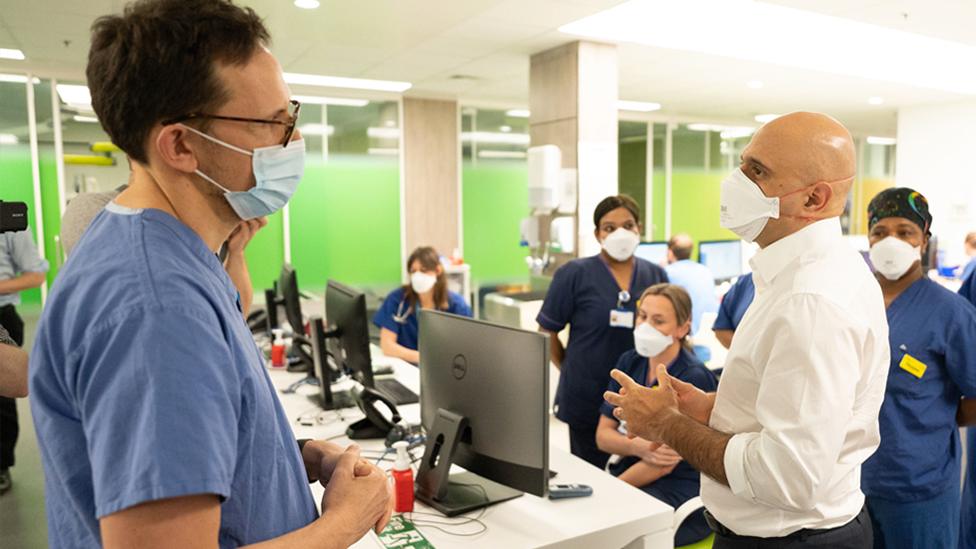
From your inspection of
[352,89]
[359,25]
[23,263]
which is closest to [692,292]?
[359,25]

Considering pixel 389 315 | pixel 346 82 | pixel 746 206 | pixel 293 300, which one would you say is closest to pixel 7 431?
pixel 293 300

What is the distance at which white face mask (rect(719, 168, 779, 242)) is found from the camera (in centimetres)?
143

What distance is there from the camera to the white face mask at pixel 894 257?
212 cm

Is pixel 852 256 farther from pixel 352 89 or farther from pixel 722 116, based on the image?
pixel 722 116

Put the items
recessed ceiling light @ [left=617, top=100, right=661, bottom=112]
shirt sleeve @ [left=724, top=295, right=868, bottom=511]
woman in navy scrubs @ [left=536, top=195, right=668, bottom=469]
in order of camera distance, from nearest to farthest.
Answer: shirt sleeve @ [left=724, top=295, right=868, bottom=511], woman in navy scrubs @ [left=536, top=195, right=668, bottom=469], recessed ceiling light @ [left=617, top=100, right=661, bottom=112]

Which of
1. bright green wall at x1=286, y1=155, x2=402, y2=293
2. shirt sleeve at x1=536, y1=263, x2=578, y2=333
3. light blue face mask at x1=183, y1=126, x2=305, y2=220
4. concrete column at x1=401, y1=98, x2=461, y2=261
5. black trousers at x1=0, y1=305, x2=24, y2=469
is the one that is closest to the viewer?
light blue face mask at x1=183, y1=126, x2=305, y2=220

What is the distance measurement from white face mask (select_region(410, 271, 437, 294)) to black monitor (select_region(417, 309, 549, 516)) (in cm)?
166

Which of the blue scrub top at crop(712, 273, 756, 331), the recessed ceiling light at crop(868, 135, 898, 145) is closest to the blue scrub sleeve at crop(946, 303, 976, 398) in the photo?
the blue scrub top at crop(712, 273, 756, 331)

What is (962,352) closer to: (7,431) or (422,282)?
(422,282)

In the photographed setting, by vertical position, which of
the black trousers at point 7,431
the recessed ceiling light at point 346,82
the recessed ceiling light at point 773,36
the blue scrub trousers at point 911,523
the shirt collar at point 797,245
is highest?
the recessed ceiling light at point 773,36

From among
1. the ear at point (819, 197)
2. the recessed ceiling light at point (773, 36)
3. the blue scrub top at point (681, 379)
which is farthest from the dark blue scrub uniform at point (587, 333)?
the recessed ceiling light at point (773, 36)

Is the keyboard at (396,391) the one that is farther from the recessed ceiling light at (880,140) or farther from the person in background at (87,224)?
the recessed ceiling light at (880,140)

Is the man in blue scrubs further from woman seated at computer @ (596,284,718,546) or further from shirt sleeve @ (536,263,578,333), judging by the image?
shirt sleeve @ (536,263,578,333)

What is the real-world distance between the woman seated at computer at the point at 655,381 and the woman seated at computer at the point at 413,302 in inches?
51.8
